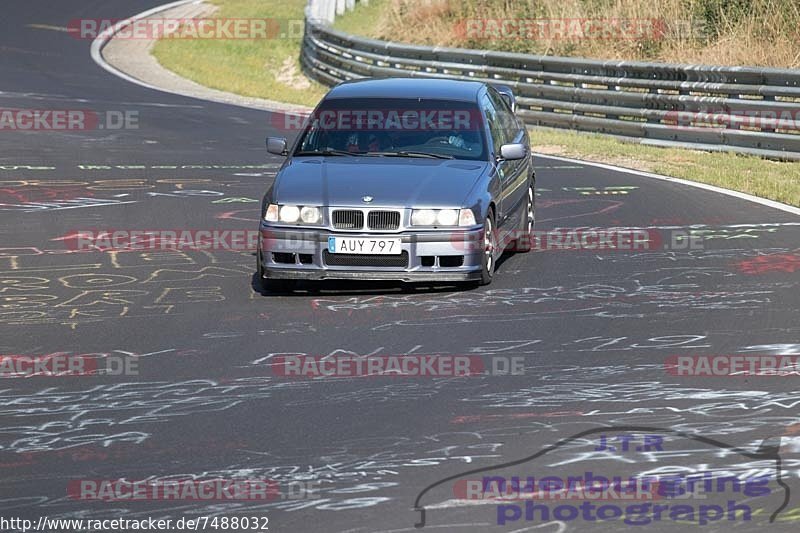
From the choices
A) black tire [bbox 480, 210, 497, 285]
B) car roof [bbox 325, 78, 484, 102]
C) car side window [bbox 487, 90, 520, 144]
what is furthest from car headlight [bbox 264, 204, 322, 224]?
car side window [bbox 487, 90, 520, 144]

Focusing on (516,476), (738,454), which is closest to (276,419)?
(516,476)

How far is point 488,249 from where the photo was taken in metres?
11.2

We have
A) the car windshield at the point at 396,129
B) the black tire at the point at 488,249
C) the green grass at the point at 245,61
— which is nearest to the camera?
the black tire at the point at 488,249

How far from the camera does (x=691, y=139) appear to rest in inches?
814

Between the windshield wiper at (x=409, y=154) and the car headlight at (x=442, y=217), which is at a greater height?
the windshield wiper at (x=409, y=154)

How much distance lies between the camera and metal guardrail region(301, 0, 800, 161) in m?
19.5

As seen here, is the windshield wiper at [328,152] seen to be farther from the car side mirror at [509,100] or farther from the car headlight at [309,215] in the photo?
the car side mirror at [509,100]

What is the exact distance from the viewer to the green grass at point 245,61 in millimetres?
30438

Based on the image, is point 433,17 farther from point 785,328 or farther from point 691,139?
point 785,328

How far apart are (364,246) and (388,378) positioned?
2.62 meters

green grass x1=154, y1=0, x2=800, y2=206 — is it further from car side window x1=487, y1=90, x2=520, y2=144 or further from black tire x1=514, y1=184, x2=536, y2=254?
car side window x1=487, y1=90, x2=520, y2=144

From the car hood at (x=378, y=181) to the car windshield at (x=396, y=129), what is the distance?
6.5 inches

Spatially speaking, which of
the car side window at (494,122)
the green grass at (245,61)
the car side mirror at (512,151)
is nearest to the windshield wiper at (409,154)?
the car side mirror at (512,151)

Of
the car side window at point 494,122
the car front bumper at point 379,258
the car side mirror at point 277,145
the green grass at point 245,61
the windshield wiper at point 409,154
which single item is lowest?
the car front bumper at point 379,258
